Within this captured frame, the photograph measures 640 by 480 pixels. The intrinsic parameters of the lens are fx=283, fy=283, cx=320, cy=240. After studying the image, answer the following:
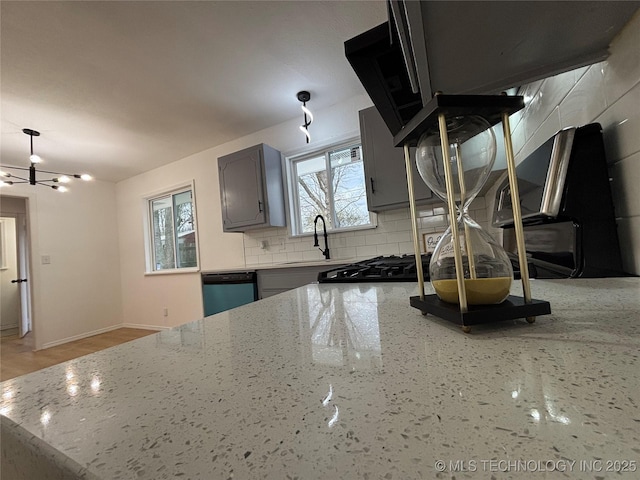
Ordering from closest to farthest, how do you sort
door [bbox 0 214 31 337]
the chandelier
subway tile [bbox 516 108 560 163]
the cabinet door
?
subway tile [bbox 516 108 560 163], the chandelier, the cabinet door, door [bbox 0 214 31 337]

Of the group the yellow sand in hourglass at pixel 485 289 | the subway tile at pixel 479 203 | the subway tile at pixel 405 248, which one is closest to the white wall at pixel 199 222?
the subway tile at pixel 405 248

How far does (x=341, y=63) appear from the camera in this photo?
7.74 ft

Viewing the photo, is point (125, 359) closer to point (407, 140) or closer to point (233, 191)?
point (407, 140)

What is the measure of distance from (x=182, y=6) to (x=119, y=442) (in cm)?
231

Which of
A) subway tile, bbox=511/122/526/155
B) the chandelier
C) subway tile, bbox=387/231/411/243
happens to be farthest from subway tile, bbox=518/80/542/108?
the chandelier

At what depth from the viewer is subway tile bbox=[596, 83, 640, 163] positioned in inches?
23.3

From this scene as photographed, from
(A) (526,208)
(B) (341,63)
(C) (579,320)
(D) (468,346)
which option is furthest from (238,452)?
(B) (341,63)

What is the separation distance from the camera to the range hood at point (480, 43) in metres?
0.53

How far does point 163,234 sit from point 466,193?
4971 mm

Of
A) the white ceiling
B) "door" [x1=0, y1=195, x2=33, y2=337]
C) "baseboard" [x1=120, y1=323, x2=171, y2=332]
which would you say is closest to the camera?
the white ceiling

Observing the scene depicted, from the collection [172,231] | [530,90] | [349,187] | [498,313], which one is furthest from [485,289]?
[172,231]

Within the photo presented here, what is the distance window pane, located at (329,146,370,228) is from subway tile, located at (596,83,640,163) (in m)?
2.30

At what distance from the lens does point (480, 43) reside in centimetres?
62

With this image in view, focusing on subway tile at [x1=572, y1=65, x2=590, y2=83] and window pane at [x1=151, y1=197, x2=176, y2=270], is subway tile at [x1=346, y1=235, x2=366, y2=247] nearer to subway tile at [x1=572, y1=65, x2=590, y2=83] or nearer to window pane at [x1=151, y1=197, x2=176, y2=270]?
subway tile at [x1=572, y1=65, x2=590, y2=83]
